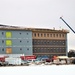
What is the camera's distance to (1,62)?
67750 millimetres

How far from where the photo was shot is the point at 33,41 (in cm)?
7444

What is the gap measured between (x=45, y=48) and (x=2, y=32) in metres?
9.26

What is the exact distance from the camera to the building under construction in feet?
237

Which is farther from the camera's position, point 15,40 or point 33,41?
point 33,41

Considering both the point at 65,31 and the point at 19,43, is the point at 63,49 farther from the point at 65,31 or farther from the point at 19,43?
the point at 19,43

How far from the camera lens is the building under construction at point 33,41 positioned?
7231cm
